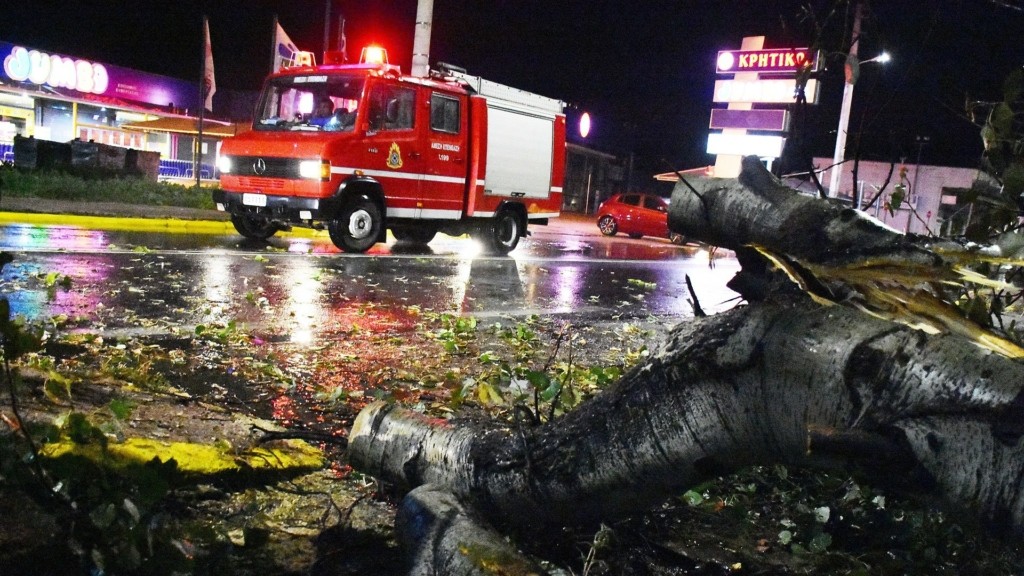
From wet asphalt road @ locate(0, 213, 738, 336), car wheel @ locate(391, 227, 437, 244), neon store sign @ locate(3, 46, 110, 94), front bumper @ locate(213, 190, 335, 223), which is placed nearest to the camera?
wet asphalt road @ locate(0, 213, 738, 336)

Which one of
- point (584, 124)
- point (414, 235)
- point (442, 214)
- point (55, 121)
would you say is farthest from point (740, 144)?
point (55, 121)

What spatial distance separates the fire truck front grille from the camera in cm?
1030

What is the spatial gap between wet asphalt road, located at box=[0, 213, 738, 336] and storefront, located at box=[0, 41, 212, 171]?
16321mm

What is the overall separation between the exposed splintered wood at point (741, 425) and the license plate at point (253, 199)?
340 inches

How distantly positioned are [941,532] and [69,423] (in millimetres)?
2748

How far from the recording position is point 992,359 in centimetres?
149

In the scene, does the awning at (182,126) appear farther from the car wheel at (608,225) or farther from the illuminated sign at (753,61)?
the illuminated sign at (753,61)

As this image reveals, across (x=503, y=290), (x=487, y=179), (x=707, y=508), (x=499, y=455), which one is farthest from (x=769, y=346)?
(x=487, y=179)

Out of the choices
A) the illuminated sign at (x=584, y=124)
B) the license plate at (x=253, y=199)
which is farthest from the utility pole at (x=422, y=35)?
the illuminated sign at (x=584, y=124)

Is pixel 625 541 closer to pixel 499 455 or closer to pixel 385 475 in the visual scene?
pixel 499 455

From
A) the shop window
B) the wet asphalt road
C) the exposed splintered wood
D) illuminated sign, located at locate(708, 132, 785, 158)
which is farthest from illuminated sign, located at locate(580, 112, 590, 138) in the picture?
the exposed splintered wood

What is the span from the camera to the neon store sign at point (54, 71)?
80.7ft

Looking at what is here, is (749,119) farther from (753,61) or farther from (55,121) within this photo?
(55,121)

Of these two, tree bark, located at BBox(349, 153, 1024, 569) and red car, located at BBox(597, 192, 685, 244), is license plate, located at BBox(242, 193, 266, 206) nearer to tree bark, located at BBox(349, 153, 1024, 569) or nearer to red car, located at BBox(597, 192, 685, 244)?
tree bark, located at BBox(349, 153, 1024, 569)
